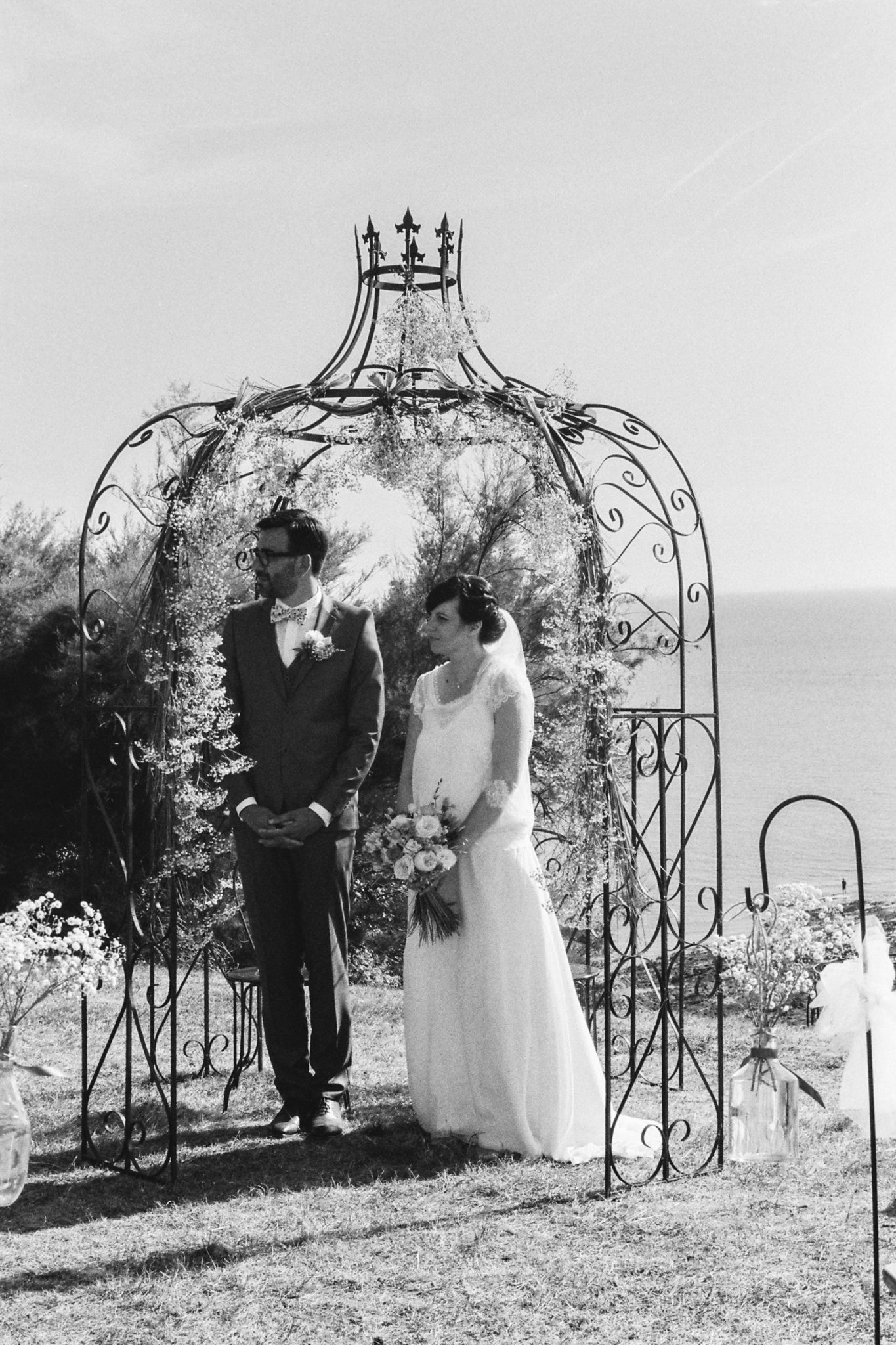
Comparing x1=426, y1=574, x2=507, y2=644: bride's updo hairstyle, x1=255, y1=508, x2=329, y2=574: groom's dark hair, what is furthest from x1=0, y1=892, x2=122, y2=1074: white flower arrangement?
x1=426, y1=574, x2=507, y2=644: bride's updo hairstyle

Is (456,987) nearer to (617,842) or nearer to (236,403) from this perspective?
(617,842)

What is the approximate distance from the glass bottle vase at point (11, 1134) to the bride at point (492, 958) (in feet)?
5.60

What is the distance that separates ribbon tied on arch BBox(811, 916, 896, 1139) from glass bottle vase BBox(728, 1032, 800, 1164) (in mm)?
328

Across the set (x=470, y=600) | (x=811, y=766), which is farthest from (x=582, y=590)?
(x=811, y=766)

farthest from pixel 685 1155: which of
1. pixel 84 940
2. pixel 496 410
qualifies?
pixel 496 410

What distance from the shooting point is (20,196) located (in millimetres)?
10305

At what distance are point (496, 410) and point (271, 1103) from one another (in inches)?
115

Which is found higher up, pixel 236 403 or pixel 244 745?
pixel 236 403

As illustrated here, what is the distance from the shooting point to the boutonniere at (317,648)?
191 inches

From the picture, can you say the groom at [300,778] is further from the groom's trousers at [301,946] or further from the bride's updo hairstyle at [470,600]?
the bride's updo hairstyle at [470,600]

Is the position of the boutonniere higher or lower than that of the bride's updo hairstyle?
lower

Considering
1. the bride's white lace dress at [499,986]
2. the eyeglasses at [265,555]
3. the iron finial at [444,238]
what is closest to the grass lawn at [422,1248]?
the bride's white lace dress at [499,986]

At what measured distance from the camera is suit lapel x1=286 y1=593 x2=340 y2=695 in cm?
489

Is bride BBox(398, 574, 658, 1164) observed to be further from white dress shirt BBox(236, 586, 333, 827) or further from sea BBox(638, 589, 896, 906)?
sea BBox(638, 589, 896, 906)
